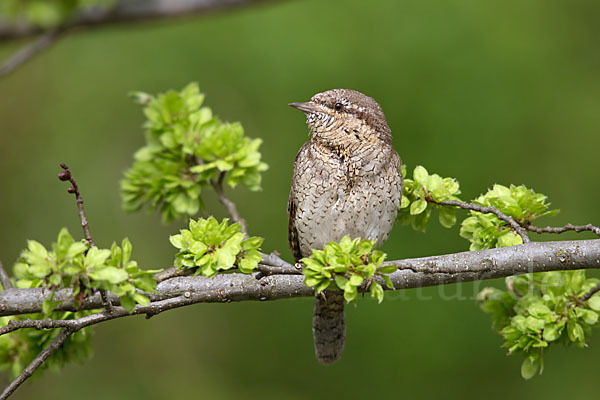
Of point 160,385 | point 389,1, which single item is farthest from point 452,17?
point 160,385

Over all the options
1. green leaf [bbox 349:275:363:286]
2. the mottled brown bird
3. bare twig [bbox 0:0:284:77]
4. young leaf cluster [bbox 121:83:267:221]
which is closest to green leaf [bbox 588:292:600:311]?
the mottled brown bird

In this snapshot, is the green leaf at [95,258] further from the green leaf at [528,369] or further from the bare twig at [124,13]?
the bare twig at [124,13]

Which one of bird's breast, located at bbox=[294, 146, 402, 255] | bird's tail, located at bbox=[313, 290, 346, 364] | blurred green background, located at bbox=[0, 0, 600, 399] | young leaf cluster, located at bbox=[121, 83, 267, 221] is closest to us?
bird's breast, located at bbox=[294, 146, 402, 255]

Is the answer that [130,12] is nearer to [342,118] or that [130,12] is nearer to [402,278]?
[342,118]

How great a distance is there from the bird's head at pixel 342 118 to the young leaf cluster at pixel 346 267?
36.8 inches

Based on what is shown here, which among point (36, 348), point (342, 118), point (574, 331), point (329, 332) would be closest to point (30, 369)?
point (36, 348)

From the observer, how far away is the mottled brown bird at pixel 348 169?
2.99 metres

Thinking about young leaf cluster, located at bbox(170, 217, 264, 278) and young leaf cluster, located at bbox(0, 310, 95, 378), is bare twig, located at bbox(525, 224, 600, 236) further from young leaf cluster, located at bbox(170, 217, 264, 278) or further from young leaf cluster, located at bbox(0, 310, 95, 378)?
young leaf cluster, located at bbox(0, 310, 95, 378)

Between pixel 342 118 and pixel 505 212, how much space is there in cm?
82

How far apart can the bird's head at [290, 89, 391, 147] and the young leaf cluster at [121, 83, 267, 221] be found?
0.29m

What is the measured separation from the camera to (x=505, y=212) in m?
2.56

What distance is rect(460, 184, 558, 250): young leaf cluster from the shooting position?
2535 millimetres

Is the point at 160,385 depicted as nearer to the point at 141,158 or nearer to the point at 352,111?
the point at 141,158

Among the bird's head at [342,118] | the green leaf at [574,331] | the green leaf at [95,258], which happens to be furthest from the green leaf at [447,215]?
the green leaf at [95,258]
